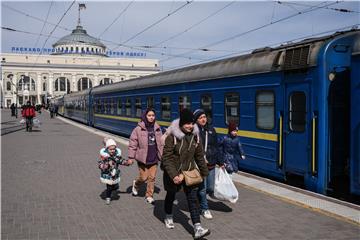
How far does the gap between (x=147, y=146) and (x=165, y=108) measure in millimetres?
8246

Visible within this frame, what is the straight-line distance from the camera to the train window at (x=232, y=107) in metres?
11.0

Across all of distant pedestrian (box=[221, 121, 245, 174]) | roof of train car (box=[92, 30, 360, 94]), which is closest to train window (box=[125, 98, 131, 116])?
roof of train car (box=[92, 30, 360, 94])

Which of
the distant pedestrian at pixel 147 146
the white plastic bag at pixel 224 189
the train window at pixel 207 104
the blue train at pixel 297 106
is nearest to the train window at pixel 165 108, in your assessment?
the blue train at pixel 297 106

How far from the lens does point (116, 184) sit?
25.0ft

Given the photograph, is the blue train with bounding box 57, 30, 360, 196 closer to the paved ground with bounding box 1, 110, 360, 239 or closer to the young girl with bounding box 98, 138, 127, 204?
the paved ground with bounding box 1, 110, 360, 239

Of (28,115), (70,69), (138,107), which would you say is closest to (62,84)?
(70,69)

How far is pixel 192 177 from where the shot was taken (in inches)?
224

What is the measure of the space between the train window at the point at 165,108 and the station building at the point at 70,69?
11536 centimetres

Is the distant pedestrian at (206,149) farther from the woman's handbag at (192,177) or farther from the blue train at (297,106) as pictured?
the blue train at (297,106)

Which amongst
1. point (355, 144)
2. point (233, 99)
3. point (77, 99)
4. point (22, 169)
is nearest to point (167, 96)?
point (233, 99)

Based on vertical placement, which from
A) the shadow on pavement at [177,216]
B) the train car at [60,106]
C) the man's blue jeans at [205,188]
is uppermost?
the train car at [60,106]

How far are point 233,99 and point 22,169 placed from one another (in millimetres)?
5767

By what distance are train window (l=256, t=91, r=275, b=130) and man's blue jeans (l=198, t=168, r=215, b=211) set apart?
118 inches

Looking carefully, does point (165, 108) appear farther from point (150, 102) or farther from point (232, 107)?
point (232, 107)
